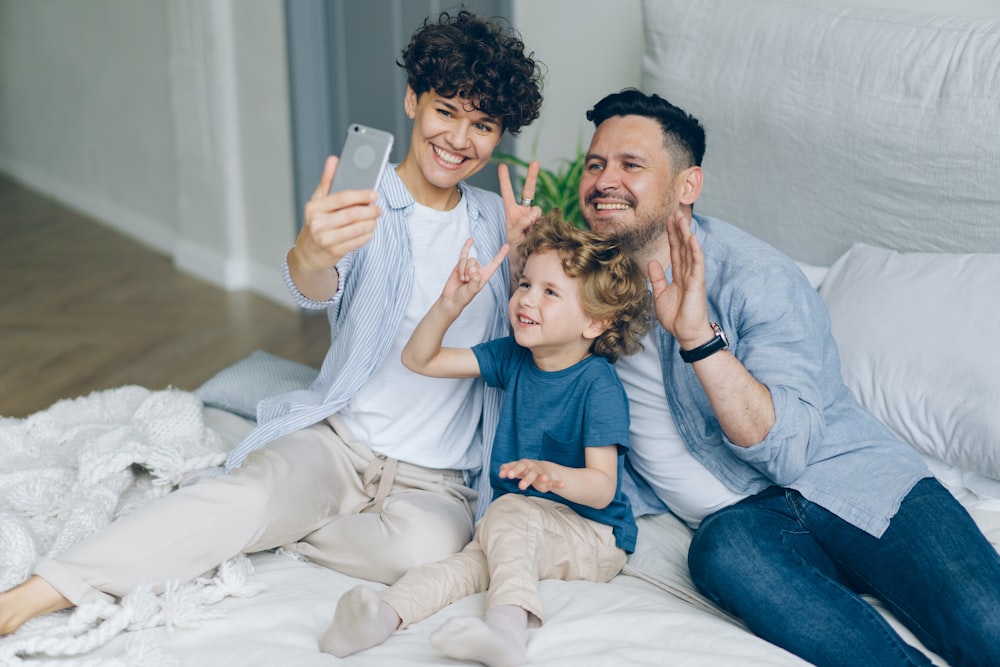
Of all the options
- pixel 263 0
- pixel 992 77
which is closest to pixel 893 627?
pixel 992 77

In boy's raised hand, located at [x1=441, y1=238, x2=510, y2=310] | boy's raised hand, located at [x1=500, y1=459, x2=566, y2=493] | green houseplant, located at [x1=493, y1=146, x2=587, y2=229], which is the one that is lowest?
boy's raised hand, located at [x1=500, y1=459, x2=566, y2=493]

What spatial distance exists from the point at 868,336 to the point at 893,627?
1.76 feet

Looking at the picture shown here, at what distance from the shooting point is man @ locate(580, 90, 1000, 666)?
4.81 ft

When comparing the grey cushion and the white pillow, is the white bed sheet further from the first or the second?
the grey cushion

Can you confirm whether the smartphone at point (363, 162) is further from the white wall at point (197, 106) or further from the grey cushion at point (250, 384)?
the white wall at point (197, 106)

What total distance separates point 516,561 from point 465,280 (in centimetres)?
45

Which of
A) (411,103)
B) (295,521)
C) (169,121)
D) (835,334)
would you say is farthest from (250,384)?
(169,121)

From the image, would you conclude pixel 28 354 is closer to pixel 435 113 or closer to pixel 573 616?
pixel 435 113

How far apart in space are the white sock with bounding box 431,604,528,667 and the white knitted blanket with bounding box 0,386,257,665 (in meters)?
0.38

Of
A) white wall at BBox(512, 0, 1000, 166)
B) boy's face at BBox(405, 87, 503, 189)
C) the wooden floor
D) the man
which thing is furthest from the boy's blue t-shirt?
the wooden floor

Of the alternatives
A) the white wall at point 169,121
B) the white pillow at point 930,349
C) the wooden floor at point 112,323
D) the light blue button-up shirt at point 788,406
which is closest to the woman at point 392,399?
the light blue button-up shirt at point 788,406

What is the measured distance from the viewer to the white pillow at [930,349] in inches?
65.9

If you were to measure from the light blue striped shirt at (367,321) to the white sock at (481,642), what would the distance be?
44 centimetres

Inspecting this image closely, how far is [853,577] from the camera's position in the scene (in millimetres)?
1612
